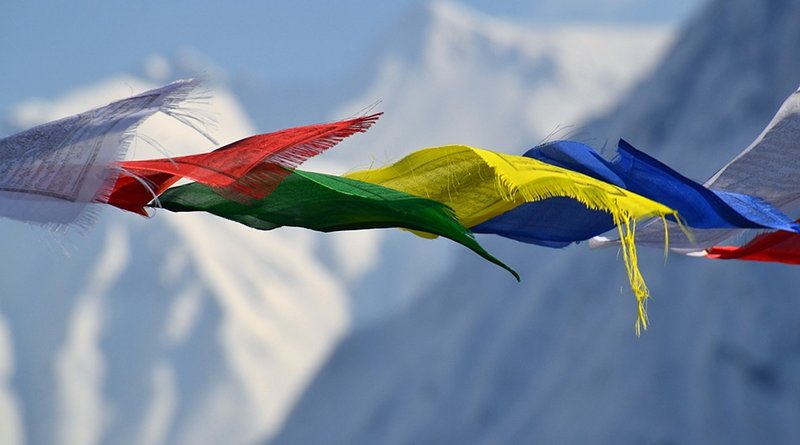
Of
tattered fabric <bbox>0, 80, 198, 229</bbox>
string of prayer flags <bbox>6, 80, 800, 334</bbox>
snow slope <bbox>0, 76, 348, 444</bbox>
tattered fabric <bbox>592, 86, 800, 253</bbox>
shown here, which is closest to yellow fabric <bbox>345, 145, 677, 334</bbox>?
string of prayer flags <bbox>6, 80, 800, 334</bbox>

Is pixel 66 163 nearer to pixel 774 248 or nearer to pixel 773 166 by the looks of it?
pixel 773 166

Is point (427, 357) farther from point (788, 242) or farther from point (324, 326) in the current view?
point (324, 326)

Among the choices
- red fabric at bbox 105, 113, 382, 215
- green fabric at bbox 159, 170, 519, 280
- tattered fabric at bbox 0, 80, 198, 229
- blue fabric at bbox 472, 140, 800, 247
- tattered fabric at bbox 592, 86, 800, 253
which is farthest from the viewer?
tattered fabric at bbox 592, 86, 800, 253

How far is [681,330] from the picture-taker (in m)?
27.1

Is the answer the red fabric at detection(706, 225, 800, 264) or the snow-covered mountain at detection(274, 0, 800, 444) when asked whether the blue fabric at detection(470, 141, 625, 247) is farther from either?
the snow-covered mountain at detection(274, 0, 800, 444)

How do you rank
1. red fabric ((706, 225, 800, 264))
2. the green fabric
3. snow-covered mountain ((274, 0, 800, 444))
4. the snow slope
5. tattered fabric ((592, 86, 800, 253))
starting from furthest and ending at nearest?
the snow slope → snow-covered mountain ((274, 0, 800, 444)) → red fabric ((706, 225, 800, 264)) → tattered fabric ((592, 86, 800, 253)) → the green fabric

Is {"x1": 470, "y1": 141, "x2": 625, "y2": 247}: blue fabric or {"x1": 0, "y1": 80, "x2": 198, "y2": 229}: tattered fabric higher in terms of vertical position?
{"x1": 470, "y1": 141, "x2": 625, "y2": 247}: blue fabric

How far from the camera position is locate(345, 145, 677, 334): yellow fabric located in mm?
4152

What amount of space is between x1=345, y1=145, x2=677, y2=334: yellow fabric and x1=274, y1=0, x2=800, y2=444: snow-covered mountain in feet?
69.3

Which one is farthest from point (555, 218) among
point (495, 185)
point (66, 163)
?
point (66, 163)

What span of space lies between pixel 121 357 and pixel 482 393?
62.0 metres

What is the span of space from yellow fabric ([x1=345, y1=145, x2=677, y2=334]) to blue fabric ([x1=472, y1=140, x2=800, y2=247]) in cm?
13

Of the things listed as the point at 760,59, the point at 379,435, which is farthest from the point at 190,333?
the point at 760,59

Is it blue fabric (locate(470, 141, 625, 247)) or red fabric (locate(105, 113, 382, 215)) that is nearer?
red fabric (locate(105, 113, 382, 215))
